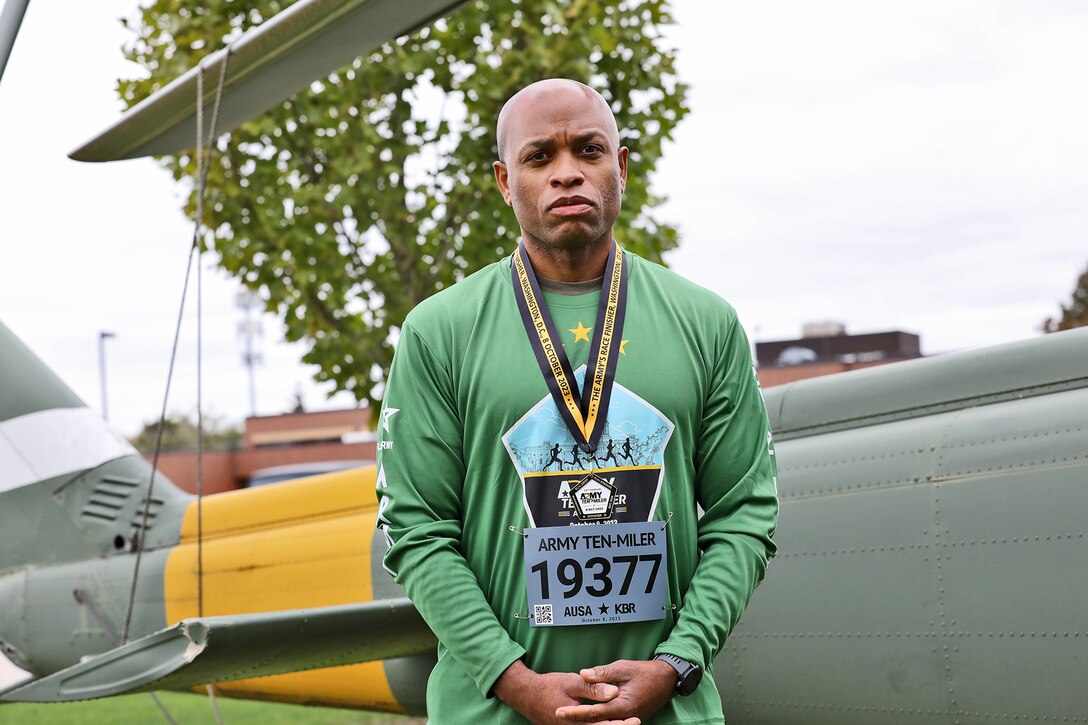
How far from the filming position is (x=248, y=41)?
390 centimetres

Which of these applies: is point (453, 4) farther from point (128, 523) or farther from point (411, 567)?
point (128, 523)

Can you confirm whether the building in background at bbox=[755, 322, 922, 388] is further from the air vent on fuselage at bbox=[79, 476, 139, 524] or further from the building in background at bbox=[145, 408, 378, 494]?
the building in background at bbox=[145, 408, 378, 494]

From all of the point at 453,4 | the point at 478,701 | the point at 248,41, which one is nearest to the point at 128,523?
the point at 248,41

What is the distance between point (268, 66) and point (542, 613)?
8.73 ft

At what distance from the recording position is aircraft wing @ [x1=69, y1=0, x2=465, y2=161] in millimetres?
3664

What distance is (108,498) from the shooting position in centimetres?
625

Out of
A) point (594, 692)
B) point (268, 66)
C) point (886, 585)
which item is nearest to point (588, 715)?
point (594, 692)

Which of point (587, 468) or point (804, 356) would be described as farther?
point (804, 356)

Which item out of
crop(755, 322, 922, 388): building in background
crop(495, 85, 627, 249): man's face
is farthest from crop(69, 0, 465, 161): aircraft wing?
crop(755, 322, 922, 388): building in background

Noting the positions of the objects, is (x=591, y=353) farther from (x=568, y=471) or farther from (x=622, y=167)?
(x=622, y=167)

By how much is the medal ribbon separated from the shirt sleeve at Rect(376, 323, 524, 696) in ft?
0.60

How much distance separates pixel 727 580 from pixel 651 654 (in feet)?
0.58

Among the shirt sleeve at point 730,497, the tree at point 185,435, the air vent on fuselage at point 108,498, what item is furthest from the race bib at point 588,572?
the tree at point 185,435

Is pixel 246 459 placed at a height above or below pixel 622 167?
below
